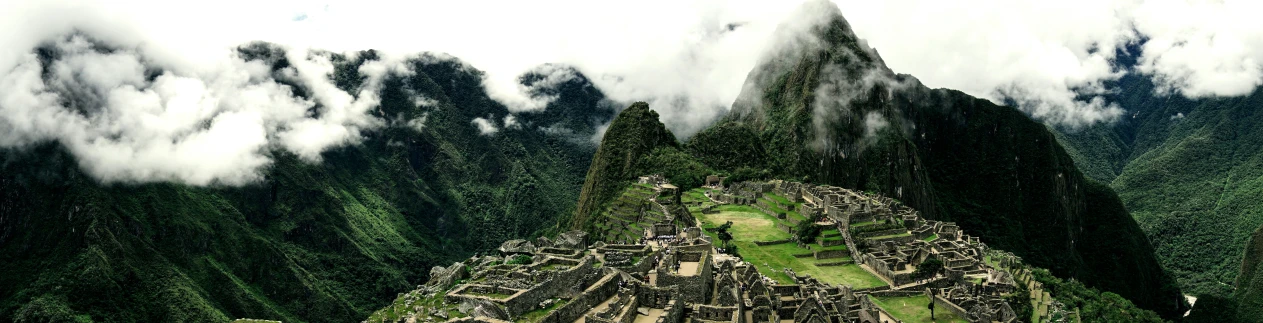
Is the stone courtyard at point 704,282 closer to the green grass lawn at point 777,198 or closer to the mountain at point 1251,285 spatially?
the green grass lawn at point 777,198

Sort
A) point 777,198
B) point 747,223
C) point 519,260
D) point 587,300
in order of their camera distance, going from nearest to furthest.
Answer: point 587,300 < point 519,260 < point 747,223 < point 777,198

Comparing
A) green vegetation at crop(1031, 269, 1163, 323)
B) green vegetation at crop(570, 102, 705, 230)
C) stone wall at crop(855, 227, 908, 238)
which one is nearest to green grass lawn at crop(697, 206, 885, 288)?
stone wall at crop(855, 227, 908, 238)

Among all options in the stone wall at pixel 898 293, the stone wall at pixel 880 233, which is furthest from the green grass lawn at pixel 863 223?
the stone wall at pixel 898 293

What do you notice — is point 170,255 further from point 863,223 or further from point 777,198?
point 863,223

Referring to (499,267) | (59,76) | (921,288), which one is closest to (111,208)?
(59,76)

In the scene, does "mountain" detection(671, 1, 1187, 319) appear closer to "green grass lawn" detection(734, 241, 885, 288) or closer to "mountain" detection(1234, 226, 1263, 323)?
"mountain" detection(1234, 226, 1263, 323)

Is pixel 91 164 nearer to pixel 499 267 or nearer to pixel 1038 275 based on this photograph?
pixel 499 267

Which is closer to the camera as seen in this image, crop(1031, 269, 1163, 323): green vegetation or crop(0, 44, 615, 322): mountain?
crop(1031, 269, 1163, 323): green vegetation

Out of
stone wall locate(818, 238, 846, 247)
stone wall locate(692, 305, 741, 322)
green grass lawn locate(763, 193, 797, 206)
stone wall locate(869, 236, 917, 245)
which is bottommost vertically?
stone wall locate(692, 305, 741, 322)

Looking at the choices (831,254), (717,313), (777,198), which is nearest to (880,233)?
(831,254)
